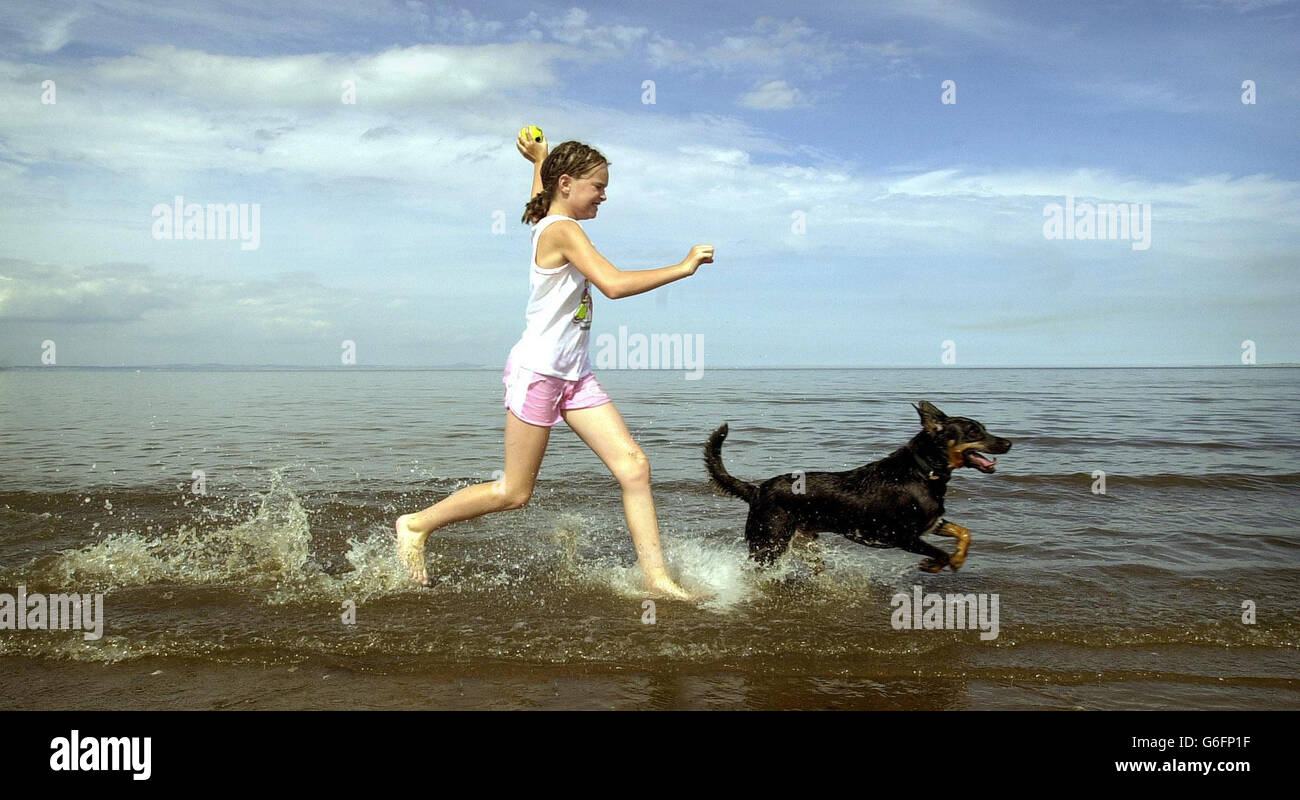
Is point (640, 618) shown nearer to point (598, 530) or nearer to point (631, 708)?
point (631, 708)

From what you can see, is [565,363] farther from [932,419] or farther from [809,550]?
[932,419]

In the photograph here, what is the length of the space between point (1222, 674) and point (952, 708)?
1.37 meters

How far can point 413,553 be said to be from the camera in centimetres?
490

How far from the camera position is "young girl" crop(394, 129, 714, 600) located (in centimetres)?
423

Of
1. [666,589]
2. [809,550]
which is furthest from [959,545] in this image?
[666,589]

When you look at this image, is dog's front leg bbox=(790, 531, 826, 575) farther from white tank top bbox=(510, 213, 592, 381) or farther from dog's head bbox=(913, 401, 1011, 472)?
white tank top bbox=(510, 213, 592, 381)

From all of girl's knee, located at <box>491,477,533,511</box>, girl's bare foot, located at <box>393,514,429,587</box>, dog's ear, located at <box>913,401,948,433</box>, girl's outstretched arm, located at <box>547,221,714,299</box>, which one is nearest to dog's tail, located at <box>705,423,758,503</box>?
dog's ear, located at <box>913,401,948,433</box>

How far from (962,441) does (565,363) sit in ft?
7.81

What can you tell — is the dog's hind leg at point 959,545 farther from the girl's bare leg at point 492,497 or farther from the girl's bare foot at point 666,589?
the girl's bare leg at point 492,497
